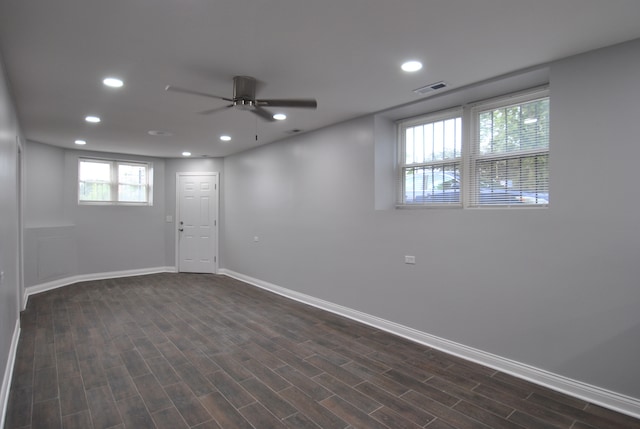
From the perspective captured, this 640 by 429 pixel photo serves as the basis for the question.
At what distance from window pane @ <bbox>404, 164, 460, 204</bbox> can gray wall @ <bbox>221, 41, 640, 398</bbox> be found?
0.98 ft

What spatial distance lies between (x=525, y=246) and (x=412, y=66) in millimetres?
1734

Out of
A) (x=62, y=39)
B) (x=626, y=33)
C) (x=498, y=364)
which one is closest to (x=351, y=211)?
(x=498, y=364)

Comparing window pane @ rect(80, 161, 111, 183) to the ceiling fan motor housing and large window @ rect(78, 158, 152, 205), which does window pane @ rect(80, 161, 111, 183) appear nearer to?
large window @ rect(78, 158, 152, 205)

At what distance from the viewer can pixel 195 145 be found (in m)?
5.93

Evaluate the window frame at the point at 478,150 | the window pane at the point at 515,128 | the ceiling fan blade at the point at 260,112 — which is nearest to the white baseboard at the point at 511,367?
the window frame at the point at 478,150

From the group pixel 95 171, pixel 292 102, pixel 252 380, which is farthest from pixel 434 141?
pixel 95 171

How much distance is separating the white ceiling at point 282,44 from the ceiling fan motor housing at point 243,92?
0.26 ft

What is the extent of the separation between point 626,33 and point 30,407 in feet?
15.5

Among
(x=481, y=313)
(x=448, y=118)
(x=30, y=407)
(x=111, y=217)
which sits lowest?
(x=30, y=407)

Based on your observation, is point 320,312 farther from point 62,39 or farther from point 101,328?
point 62,39

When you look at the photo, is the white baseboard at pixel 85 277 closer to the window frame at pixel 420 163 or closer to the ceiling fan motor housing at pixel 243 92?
the ceiling fan motor housing at pixel 243 92

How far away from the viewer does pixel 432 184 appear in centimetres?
388

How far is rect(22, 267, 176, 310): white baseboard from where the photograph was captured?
553 centimetres

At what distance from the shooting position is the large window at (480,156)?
10.2ft
